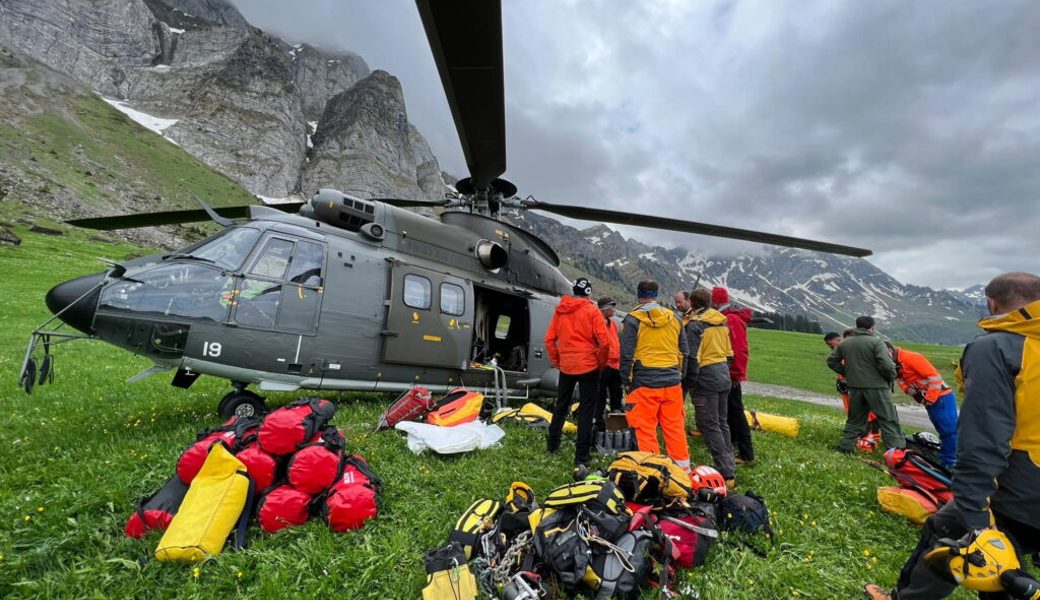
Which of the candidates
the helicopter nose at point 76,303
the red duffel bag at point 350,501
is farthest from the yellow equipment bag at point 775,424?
the helicopter nose at point 76,303

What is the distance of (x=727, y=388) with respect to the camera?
5.82 m

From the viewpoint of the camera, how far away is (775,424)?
28.9 ft

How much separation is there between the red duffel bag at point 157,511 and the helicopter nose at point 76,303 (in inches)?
119

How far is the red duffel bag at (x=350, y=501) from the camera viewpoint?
3.76 metres

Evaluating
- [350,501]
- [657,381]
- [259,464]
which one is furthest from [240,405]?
[657,381]

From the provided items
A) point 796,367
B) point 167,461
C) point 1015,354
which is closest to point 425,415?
point 167,461

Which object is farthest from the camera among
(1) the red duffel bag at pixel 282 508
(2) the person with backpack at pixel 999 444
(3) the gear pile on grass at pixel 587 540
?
(1) the red duffel bag at pixel 282 508

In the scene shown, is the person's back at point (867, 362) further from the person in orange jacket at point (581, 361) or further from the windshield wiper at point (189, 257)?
the windshield wiper at point (189, 257)

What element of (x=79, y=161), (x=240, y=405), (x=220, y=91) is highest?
(x=220, y=91)

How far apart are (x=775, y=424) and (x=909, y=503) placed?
13.6ft

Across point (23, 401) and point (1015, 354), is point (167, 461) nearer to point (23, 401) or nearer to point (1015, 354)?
point (23, 401)

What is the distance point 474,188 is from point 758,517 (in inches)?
279

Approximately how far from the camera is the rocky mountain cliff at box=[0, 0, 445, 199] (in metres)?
115

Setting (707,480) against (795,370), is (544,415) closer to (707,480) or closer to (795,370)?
(707,480)
